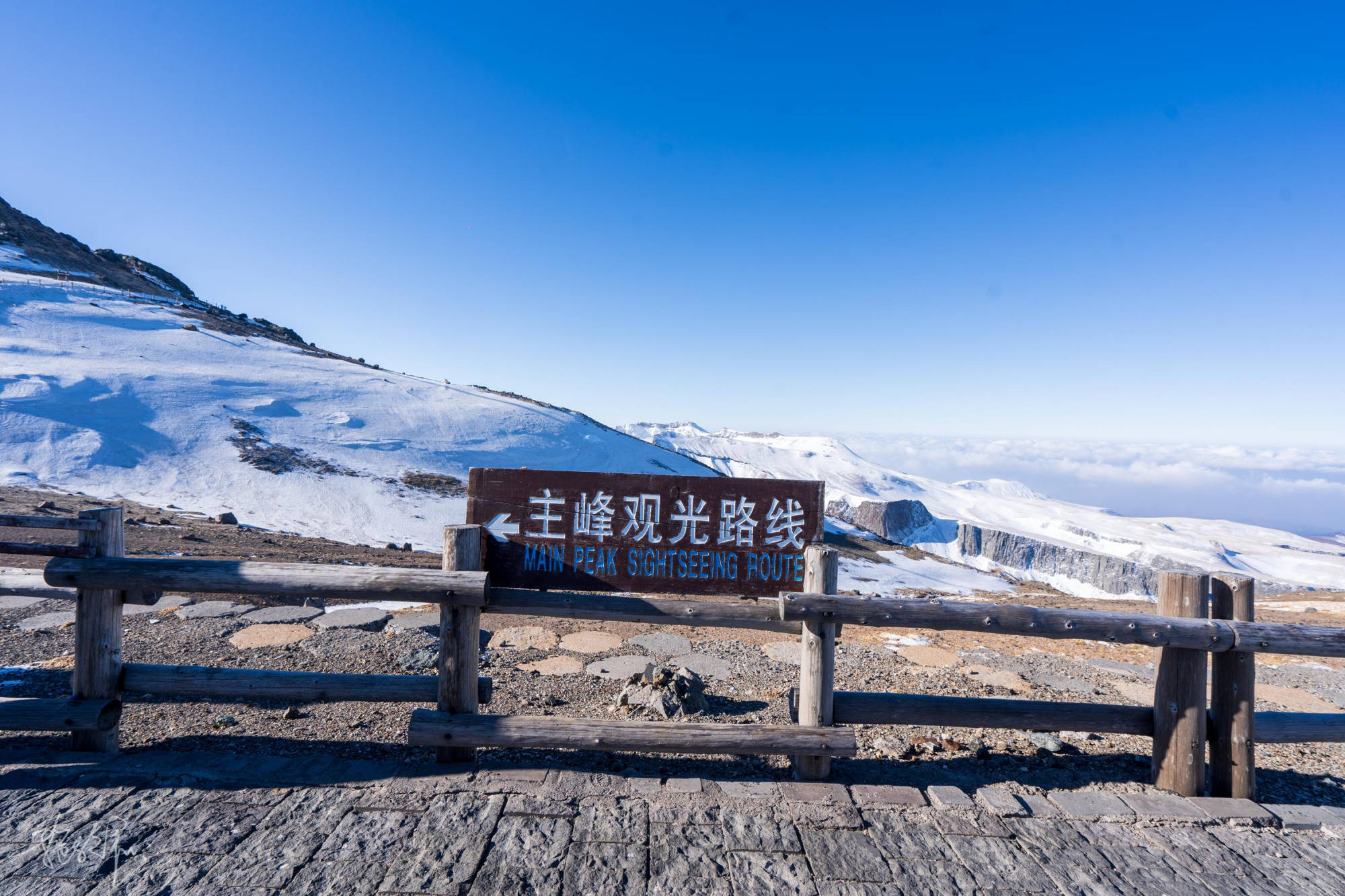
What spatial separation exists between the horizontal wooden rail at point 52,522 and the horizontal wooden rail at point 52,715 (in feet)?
3.37

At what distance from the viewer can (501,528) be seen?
3.83 m

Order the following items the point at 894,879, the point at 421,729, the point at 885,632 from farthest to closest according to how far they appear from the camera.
Answer: the point at 885,632, the point at 421,729, the point at 894,879

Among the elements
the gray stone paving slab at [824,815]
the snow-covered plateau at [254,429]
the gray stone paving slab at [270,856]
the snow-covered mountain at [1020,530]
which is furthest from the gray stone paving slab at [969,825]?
the snow-covered mountain at [1020,530]

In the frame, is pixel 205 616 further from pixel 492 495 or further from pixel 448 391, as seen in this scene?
pixel 448 391

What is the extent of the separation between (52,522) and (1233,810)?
23.3ft

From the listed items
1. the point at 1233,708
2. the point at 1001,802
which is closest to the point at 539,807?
the point at 1001,802

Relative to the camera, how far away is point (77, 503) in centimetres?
1338

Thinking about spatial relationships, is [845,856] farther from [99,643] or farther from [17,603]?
[17,603]

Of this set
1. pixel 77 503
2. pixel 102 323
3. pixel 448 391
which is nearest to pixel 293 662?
pixel 77 503

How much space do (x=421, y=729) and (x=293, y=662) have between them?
3.08 metres

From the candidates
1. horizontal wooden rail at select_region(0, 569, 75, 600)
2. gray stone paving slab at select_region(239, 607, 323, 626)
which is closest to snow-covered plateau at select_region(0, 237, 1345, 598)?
horizontal wooden rail at select_region(0, 569, 75, 600)

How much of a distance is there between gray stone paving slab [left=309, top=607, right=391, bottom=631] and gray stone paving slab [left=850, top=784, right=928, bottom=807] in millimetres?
5569

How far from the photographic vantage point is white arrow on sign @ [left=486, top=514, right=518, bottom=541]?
382 centimetres

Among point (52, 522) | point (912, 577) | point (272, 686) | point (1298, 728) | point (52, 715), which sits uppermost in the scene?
point (52, 522)
